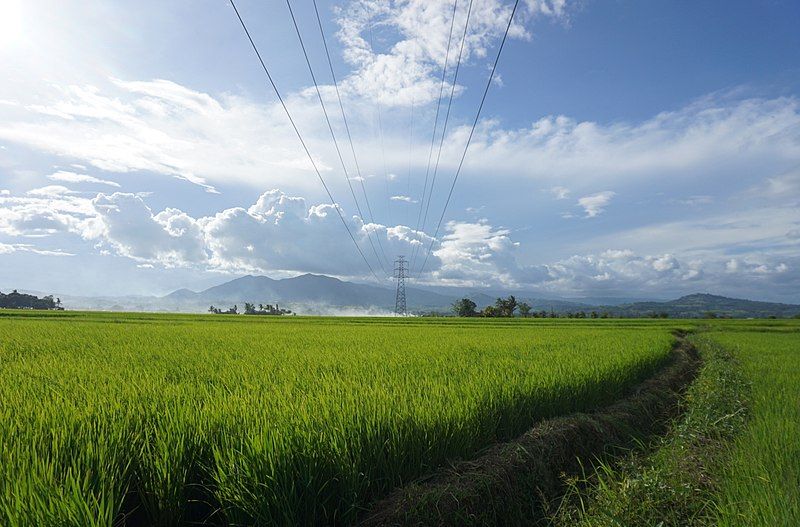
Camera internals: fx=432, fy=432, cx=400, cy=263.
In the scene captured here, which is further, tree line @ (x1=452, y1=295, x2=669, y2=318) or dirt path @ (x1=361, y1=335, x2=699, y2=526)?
tree line @ (x1=452, y1=295, x2=669, y2=318)

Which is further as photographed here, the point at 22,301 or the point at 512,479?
the point at 22,301

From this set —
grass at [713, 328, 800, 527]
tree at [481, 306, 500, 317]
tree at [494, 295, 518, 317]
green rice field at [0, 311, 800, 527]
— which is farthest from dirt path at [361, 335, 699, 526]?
tree at [494, 295, 518, 317]

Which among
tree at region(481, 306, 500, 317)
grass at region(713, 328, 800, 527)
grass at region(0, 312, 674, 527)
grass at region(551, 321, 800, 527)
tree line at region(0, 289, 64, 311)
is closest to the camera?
grass at region(0, 312, 674, 527)

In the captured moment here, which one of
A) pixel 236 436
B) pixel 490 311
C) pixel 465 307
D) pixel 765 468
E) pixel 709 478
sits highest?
pixel 465 307

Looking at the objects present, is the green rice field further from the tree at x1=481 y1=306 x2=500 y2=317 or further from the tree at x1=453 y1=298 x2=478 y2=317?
the tree at x1=453 y1=298 x2=478 y2=317

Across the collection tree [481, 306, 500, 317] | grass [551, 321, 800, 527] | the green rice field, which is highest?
tree [481, 306, 500, 317]

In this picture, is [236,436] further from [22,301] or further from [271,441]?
[22,301]

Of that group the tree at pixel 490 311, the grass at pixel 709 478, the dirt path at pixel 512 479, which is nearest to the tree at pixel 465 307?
the tree at pixel 490 311

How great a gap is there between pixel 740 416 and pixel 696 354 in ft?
41.3

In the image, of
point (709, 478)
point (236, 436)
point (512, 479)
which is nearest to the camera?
point (236, 436)

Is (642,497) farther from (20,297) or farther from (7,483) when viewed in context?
(20,297)

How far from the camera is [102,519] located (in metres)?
2.10

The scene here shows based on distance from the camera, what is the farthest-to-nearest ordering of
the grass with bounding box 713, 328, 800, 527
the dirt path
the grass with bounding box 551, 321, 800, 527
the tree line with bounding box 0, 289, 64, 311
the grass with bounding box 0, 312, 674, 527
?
the tree line with bounding box 0, 289, 64, 311
the dirt path
the grass with bounding box 551, 321, 800, 527
the grass with bounding box 713, 328, 800, 527
the grass with bounding box 0, 312, 674, 527

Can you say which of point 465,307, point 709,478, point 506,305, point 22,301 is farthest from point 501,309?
point 22,301
